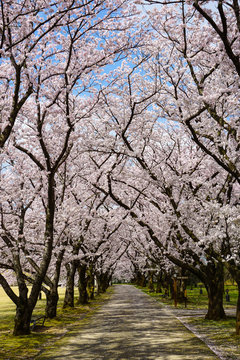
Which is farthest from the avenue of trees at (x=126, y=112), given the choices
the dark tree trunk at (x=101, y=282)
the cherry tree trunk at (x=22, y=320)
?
the dark tree trunk at (x=101, y=282)

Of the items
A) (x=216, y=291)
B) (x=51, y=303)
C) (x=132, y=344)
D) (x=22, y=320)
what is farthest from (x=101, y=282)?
(x=132, y=344)

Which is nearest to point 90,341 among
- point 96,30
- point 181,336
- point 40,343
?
point 40,343

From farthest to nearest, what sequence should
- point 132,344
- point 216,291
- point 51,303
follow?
point 51,303 < point 216,291 < point 132,344

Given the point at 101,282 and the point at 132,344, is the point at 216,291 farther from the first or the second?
the point at 101,282

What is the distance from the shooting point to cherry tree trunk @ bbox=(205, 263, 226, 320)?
15.8 meters

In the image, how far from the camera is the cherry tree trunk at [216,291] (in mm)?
15781

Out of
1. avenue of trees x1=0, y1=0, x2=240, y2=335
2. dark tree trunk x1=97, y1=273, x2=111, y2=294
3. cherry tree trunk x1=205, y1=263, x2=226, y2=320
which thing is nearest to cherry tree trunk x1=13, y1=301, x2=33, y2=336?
avenue of trees x1=0, y1=0, x2=240, y2=335

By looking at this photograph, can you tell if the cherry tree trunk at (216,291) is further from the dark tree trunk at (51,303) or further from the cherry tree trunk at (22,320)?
the cherry tree trunk at (22,320)

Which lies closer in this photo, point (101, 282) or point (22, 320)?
point (22, 320)

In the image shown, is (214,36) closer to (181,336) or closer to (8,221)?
(181,336)

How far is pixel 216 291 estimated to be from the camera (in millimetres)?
15898

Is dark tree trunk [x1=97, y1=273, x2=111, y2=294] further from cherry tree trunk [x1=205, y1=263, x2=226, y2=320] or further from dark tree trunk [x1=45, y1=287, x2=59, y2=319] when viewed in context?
cherry tree trunk [x1=205, y1=263, x2=226, y2=320]

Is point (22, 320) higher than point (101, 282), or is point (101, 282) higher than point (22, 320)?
point (22, 320)

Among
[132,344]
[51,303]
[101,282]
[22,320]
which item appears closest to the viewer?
[132,344]
